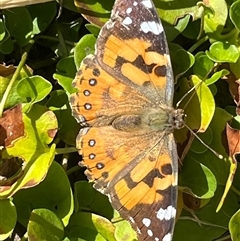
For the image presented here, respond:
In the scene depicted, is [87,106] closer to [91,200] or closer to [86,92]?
[86,92]

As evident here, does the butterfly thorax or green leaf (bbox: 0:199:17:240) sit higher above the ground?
the butterfly thorax

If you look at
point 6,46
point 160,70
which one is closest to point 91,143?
point 160,70

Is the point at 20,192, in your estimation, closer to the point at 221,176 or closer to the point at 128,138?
the point at 128,138

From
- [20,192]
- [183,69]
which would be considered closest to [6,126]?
[20,192]

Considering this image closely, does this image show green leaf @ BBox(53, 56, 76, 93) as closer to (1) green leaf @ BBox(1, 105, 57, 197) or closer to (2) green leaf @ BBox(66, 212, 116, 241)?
(1) green leaf @ BBox(1, 105, 57, 197)

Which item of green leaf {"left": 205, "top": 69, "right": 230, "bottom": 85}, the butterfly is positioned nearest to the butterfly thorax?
the butterfly

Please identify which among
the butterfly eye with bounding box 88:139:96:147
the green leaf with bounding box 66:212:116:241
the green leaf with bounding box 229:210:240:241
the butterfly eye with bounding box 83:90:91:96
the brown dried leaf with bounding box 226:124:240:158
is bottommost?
the green leaf with bounding box 66:212:116:241

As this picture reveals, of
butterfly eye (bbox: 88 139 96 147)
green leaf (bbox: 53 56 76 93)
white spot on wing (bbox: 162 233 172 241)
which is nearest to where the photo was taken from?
white spot on wing (bbox: 162 233 172 241)
